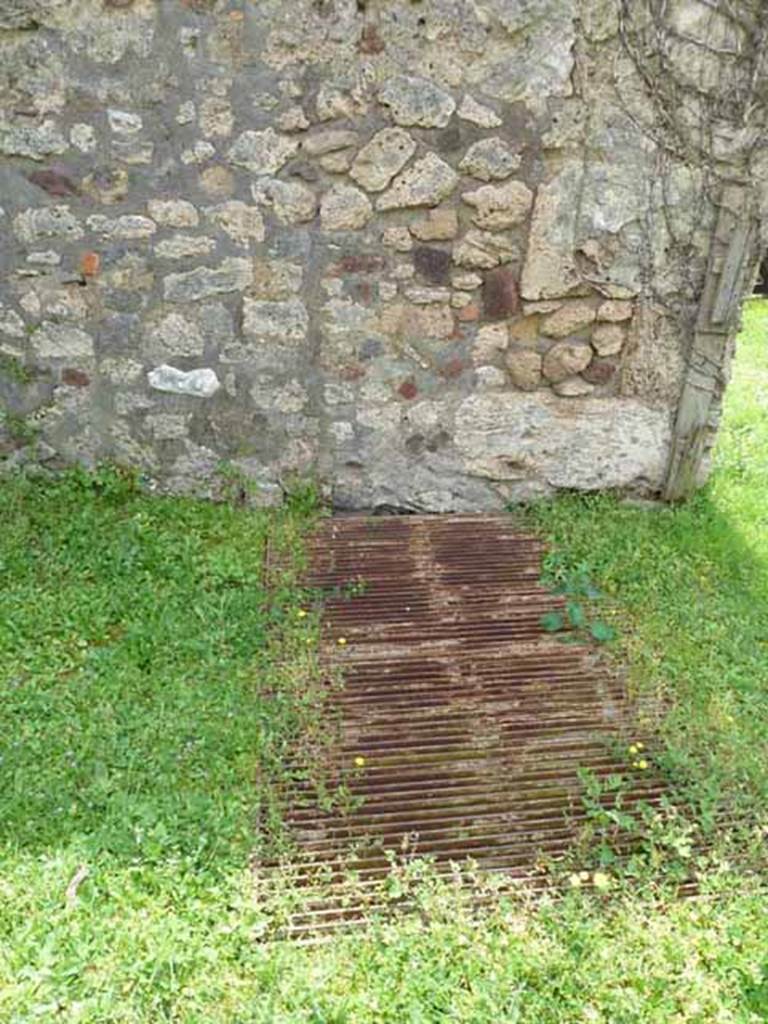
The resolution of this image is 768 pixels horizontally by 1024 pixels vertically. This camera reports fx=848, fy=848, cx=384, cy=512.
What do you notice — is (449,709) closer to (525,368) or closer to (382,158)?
(525,368)

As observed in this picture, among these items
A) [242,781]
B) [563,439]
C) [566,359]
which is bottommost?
[242,781]

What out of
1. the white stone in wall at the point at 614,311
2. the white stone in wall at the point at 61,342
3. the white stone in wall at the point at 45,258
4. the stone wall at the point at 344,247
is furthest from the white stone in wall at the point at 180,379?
the white stone in wall at the point at 614,311

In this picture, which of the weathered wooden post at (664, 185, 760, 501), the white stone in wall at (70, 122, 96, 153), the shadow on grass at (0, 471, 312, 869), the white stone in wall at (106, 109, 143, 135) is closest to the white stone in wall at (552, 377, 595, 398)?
the weathered wooden post at (664, 185, 760, 501)

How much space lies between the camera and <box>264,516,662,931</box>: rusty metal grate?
216 cm

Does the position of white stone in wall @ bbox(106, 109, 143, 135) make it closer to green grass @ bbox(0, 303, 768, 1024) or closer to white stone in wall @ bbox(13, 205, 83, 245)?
white stone in wall @ bbox(13, 205, 83, 245)

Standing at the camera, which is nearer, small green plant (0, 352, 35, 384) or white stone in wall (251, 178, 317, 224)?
white stone in wall (251, 178, 317, 224)

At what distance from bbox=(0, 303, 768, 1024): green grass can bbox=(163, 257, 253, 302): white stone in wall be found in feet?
2.65

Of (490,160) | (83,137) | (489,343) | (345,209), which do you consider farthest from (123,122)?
(489,343)

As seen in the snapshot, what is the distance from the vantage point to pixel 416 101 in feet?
10.0

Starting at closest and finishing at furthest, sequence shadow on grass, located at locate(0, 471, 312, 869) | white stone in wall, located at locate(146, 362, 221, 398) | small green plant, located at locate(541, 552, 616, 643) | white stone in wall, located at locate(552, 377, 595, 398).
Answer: shadow on grass, located at locate(0, 471, 312, 869)
small green plant, located at locate(541, 552, 616, 643)
white stone in wall, located at locate(146, 362, 221, 398)
white stone in wall, located at locate(552, 377, 595, 398)

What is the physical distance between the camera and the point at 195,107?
3053mm

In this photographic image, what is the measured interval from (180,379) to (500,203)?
1431 mm

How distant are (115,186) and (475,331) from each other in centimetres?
148

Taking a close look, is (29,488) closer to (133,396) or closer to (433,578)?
(133,396)
